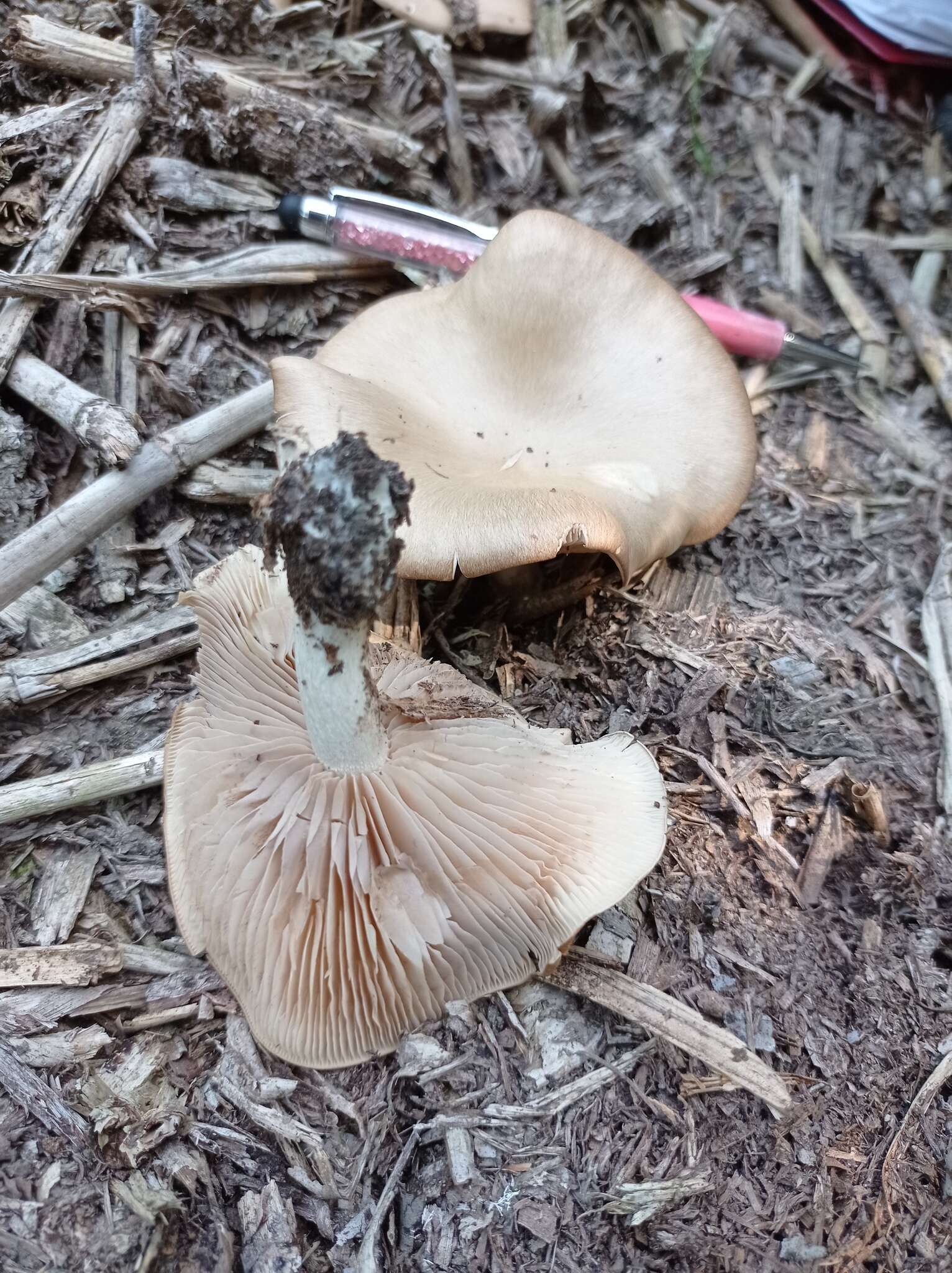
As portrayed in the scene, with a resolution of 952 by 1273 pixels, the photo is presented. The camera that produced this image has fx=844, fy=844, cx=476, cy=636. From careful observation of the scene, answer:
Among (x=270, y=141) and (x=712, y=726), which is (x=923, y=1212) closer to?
(x=712, y=726)

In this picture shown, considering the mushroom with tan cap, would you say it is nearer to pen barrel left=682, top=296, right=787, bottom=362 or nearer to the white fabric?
pen barrel left=682, top=296, right=787, bottom=362

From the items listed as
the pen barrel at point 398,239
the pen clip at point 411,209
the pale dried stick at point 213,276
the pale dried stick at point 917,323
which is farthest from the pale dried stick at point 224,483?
the pale dried stick at point 917,323

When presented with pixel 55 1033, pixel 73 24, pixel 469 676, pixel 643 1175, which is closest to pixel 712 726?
pixel 469 676

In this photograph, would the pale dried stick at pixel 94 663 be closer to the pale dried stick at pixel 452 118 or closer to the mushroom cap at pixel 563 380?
the mushroom cap at pixel 563 380

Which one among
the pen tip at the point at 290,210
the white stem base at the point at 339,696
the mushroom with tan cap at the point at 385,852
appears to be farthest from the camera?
the pen tip at the point at 290,210

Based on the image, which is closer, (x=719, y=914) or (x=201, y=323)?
(x=719, y=914)

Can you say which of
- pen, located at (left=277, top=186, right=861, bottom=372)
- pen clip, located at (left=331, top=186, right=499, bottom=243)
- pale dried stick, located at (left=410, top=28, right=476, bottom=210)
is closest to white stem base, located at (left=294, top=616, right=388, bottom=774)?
pen, located at (left=277, top=186, right=861, bottom=372)
